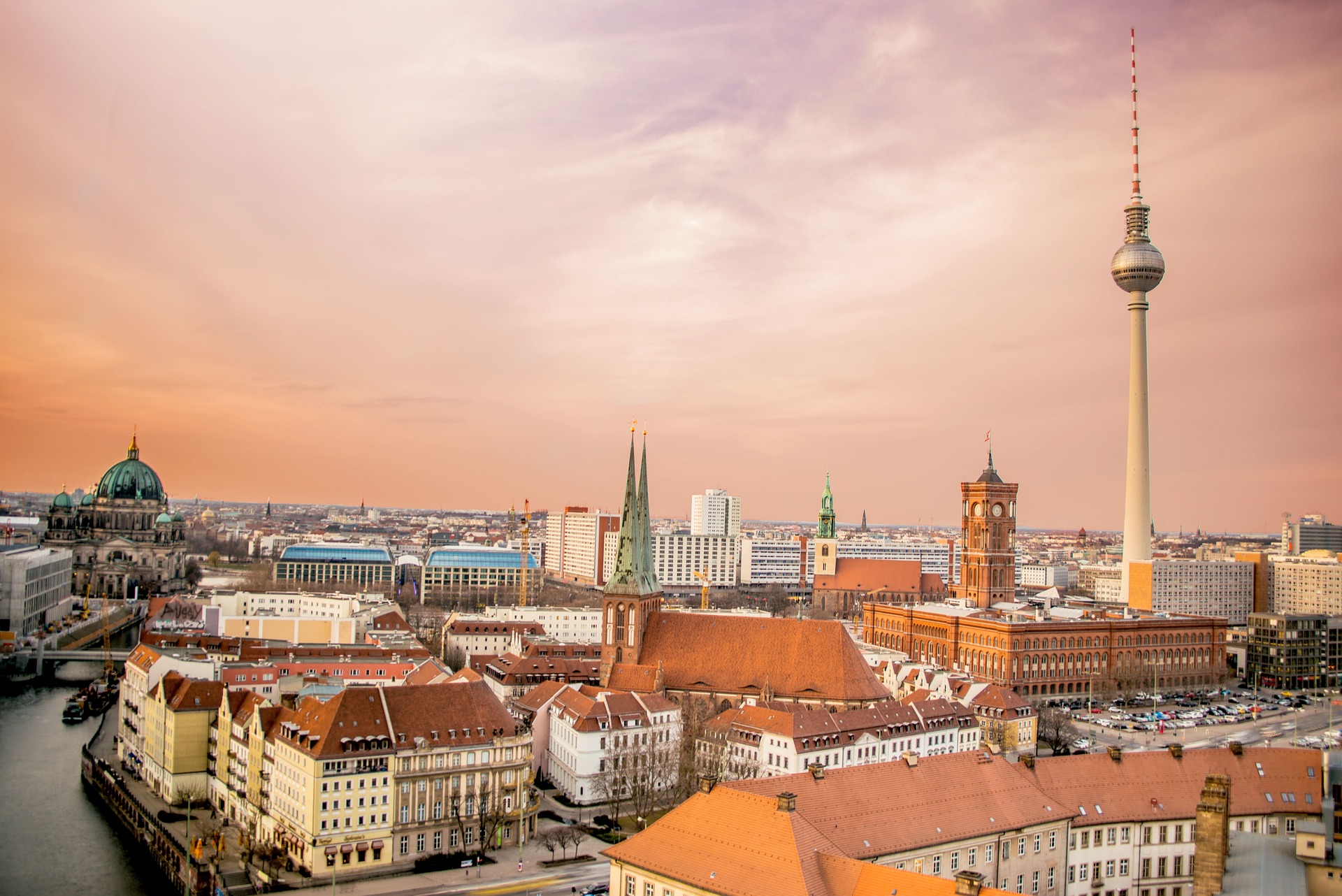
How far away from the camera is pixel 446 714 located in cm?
4938

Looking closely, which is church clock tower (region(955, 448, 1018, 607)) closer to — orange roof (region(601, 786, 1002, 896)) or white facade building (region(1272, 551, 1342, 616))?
white facade building (region(1272, 551, 1342, 616))

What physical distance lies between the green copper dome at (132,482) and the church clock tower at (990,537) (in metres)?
108

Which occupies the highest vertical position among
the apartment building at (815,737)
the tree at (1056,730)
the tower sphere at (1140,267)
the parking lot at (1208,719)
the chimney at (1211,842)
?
the tower sphere at (1140,267)

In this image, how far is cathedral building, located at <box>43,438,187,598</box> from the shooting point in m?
140

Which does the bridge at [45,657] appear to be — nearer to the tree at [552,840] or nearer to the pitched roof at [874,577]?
the tree at [552,840]

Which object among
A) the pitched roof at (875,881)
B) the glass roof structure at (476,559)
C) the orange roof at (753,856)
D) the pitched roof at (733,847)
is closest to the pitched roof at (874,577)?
the glass roof structure at (476,559)

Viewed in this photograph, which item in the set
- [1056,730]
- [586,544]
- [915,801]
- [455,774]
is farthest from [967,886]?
[586,544]

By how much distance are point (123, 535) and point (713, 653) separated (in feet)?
362

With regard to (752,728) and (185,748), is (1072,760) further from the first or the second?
(185,748)

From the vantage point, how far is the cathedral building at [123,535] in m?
140

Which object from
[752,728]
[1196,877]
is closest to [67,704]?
[752,728]

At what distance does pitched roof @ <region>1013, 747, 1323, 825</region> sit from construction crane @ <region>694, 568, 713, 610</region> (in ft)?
294

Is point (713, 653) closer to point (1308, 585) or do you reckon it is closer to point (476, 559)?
point (476, 559)

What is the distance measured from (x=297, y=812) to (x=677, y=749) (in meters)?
19.5
